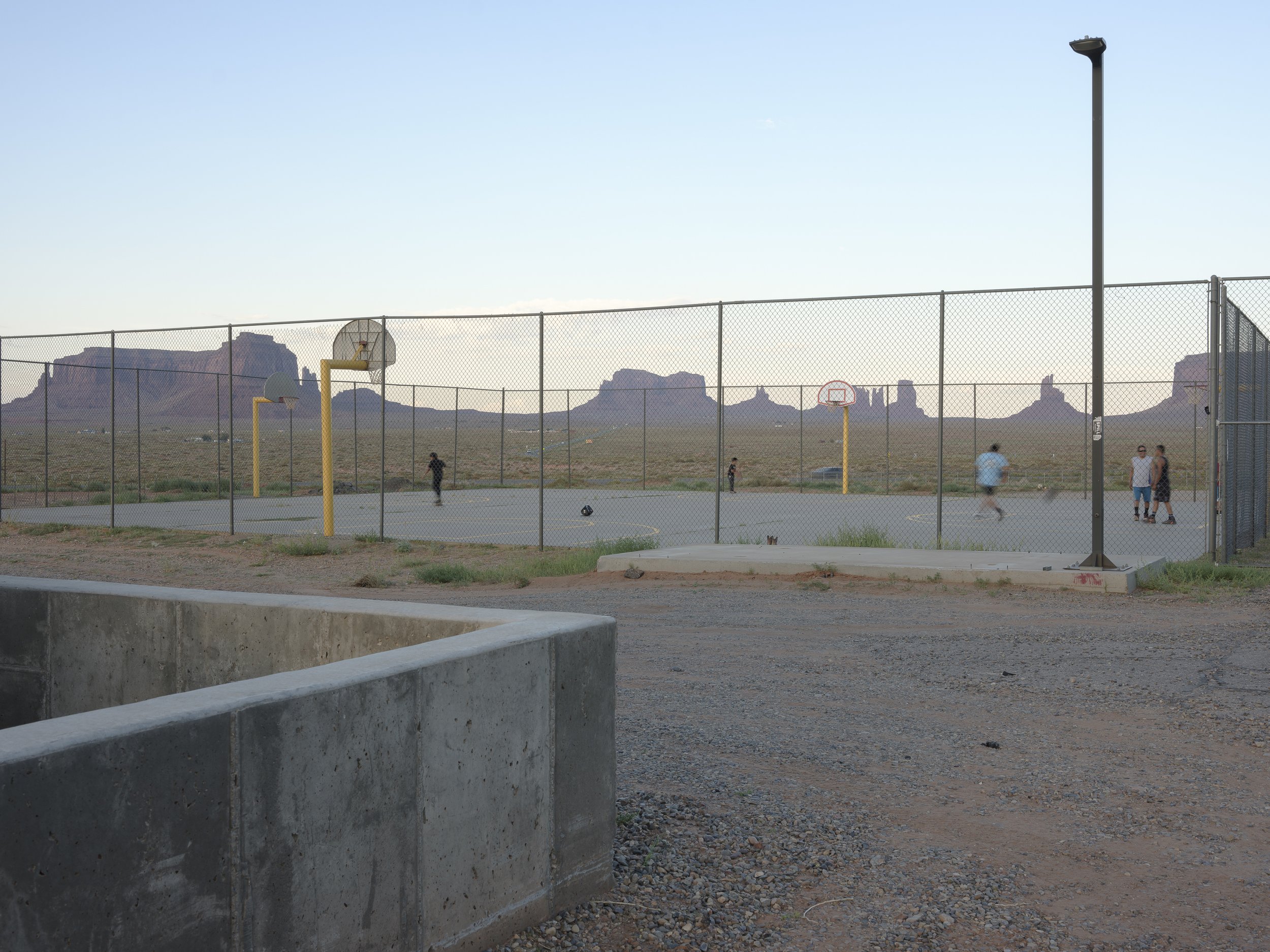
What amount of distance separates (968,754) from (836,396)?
2654 cm

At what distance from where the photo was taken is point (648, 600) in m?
11.6

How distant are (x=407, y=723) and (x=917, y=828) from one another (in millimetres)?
2518

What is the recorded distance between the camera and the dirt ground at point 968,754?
4074 mm

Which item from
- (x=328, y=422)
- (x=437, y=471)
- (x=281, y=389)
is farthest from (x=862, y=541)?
(x=281, y=389)

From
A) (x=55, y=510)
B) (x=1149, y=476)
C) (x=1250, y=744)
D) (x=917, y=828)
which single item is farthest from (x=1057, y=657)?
(x=55, y=510)

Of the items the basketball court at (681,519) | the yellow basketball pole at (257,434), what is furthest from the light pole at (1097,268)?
the yellow basketball pole at (257,434)

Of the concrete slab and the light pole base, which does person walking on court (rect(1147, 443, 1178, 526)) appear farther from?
the light pole base

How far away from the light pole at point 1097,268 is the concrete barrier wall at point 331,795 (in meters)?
8.84

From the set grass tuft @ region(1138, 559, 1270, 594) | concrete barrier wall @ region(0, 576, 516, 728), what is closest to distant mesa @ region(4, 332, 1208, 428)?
grass tuft @ region(1138, 559, 1270, 594)

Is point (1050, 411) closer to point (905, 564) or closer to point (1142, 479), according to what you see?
point (1142, 479)

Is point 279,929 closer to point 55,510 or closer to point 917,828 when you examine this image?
point 917,828

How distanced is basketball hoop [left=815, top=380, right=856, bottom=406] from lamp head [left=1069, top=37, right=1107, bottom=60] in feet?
55.4

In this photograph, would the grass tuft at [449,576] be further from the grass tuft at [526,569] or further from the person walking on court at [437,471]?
the person walking on court at [437,471]

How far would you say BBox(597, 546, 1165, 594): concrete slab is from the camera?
12.0 meters
